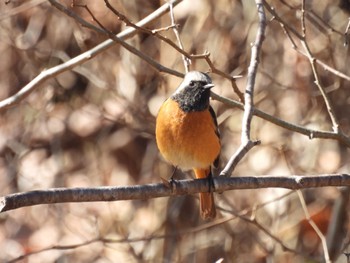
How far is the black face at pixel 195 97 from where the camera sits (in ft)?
16.5

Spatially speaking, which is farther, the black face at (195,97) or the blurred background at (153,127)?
the blurred background at (153,127)

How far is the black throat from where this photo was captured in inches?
198

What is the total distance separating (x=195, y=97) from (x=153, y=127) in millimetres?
2637

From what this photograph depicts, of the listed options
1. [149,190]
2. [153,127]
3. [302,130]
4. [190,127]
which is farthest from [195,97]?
[153,127]

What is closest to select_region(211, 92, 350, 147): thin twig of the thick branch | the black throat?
the thick branch

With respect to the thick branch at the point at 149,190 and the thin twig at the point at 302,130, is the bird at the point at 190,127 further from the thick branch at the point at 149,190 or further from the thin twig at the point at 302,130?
the thick branch at the point at 149,190

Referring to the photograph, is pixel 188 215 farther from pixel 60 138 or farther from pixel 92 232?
pixel 60 138

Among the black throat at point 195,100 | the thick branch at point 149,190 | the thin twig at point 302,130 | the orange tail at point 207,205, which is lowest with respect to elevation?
the thick branch at point 149,190

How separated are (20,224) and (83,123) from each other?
165 cm

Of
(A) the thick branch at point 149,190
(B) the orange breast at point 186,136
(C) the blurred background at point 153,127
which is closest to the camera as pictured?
(A) the thick branch at point 149,190

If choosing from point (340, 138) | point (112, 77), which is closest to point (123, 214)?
point (112, 77)

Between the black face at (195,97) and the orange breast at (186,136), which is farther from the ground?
the black face at (195,97)

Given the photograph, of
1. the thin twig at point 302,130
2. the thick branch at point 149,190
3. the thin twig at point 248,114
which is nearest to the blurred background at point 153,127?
the thin twig at point 302,130

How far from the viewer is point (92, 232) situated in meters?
8.65
